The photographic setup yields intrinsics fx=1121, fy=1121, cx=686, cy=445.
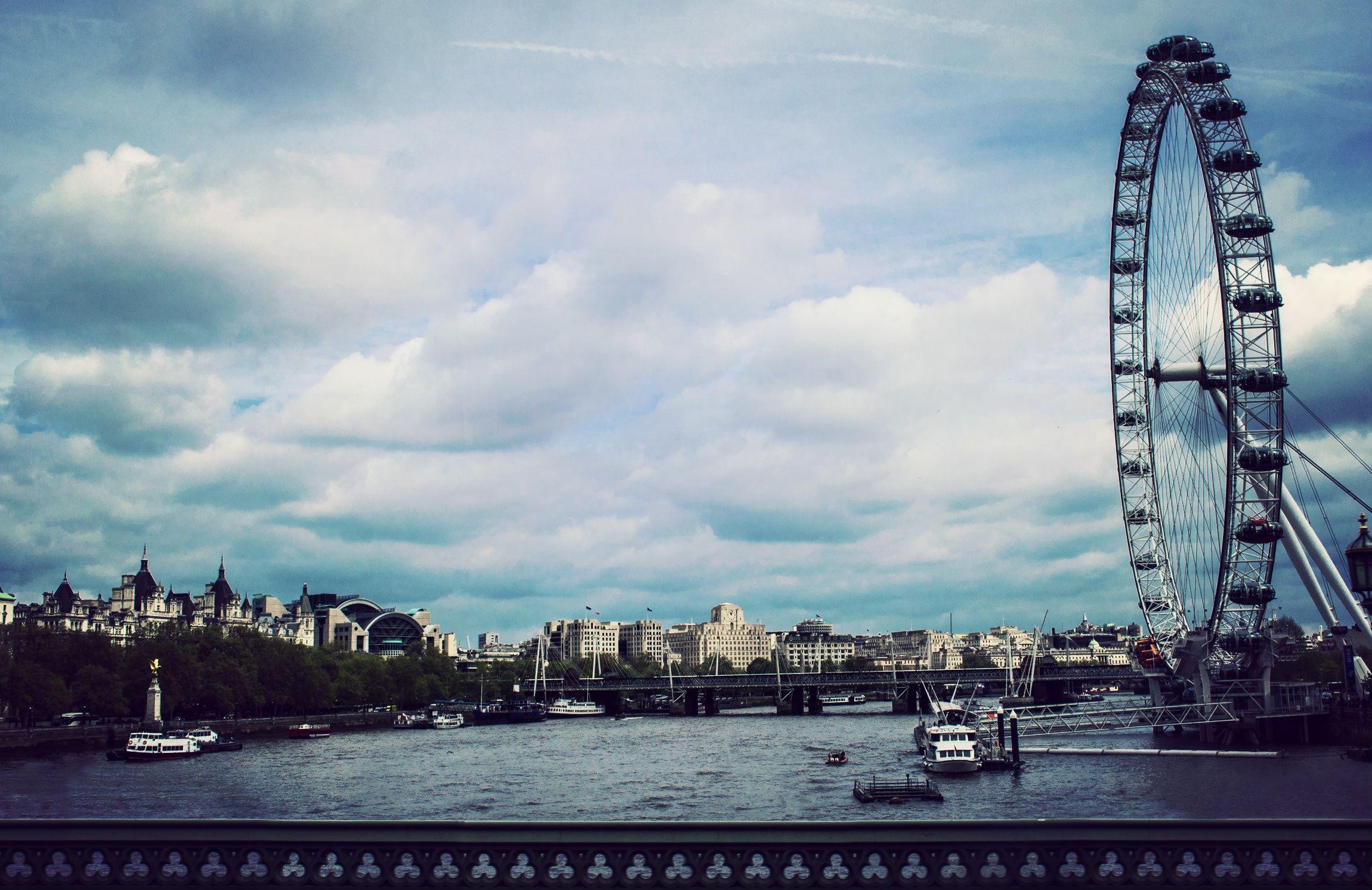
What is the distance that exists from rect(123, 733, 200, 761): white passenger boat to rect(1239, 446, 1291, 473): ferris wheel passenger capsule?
237 ft

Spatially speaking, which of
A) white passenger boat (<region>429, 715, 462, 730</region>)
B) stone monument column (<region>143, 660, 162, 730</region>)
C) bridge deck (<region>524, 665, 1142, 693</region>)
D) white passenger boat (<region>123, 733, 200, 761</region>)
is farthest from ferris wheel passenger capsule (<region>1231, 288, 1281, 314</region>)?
white passenger boat (<region>429, 715, 462, 730</region>)

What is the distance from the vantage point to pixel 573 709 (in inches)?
6171

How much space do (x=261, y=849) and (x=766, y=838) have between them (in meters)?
5.37

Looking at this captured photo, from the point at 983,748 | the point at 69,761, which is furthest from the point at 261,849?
the point at 69,761

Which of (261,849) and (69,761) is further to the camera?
(69,761)

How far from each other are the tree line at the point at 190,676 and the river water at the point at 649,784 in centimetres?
1328

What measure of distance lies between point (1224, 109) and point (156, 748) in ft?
258

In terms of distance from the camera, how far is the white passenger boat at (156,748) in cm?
7694

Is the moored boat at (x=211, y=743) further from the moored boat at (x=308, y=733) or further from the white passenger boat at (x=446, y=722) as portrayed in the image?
the white passenger boat at (x=446, y=722)

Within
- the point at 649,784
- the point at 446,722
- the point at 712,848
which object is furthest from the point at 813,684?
the point at 712,848

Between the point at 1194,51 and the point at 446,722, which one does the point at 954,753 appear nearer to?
the point at 1194,51

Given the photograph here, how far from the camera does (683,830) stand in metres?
11.9

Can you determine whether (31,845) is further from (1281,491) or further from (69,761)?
(69,761)

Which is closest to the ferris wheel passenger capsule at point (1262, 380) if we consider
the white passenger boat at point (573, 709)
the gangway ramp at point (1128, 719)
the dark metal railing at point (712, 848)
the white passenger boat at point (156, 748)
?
the gangway ramp at point (1128, 719)
